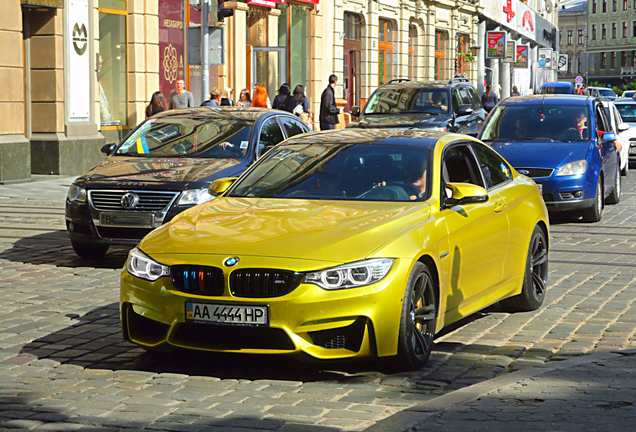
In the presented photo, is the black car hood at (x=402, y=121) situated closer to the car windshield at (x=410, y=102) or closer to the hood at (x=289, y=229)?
the car windshield at (x=410, y=102)

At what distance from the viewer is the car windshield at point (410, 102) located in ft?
69.7

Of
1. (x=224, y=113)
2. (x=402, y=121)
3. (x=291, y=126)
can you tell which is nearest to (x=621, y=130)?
(x=402, y=121)

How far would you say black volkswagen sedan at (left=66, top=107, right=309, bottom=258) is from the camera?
32.0ft

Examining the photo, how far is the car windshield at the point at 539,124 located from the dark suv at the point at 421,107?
16.1ft

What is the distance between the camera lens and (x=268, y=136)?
37.2ft

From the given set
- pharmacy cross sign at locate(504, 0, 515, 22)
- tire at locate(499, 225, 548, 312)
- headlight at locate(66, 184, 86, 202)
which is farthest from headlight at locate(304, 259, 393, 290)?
pharmacy cross sign at locate(504, 0, 515, 22)

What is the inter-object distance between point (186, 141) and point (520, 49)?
54.0 m

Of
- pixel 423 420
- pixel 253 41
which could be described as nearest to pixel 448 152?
pixel 423 420

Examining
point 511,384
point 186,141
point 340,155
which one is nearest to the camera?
point 511,384

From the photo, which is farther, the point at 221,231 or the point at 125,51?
the point at 125,51

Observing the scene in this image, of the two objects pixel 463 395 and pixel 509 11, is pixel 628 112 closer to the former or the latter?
pixel 463 395

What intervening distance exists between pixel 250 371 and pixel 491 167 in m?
2.72

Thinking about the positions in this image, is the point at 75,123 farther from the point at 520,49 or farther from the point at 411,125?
the point at 520,49

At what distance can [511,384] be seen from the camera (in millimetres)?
5262
